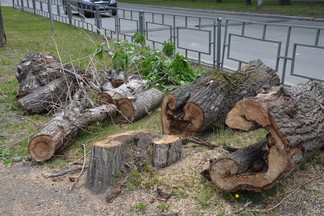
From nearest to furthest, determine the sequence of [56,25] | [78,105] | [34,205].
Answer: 1. [34,205]
2. [78,105]
3. [56,25]

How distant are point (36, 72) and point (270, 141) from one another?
503 centimetres

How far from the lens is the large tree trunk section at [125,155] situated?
3.99 m

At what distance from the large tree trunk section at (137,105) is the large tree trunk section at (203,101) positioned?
82 centimetres

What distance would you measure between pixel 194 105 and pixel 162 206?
61.6 inches

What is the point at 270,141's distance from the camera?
351 cm

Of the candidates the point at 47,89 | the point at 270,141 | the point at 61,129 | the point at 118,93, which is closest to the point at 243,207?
the point at 270,141

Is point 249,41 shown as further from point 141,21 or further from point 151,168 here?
point 151,168

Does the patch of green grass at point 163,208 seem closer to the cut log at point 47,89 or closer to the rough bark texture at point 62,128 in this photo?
the rough bark texture at point 62,128

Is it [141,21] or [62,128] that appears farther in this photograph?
[141,21]

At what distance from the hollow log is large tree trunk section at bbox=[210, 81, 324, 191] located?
13.5ft

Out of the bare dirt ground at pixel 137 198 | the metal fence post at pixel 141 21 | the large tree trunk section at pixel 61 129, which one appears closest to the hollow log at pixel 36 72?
the large tree trunk section at pixel 61 129

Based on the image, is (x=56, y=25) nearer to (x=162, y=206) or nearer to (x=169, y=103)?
(x=169, y=103)

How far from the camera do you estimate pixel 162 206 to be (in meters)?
3.64

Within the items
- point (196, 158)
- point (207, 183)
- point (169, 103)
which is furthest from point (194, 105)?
point (207, 183)
